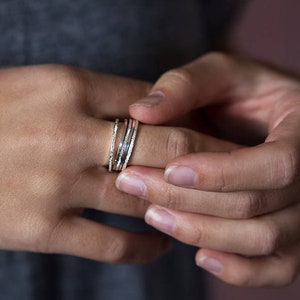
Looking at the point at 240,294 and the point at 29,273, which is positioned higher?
the point at 29,273

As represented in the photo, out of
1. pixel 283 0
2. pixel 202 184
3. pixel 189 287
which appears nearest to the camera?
pixel 202 184

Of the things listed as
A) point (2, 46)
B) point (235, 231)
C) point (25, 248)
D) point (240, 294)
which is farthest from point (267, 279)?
point (240, 294)

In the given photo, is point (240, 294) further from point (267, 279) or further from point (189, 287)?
point (267, 279)

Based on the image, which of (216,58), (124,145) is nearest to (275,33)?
(216,58)

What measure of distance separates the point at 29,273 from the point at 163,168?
0.29 metres

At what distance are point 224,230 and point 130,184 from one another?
0.14 m

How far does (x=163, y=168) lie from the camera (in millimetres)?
634

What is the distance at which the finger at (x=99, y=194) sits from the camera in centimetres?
62

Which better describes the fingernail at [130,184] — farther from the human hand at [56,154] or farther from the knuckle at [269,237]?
the knuckle at [269,237]

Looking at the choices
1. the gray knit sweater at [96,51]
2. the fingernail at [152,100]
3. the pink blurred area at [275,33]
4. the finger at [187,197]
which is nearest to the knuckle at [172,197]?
the finger at [187,197]

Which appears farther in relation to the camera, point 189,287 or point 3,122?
point 189,287

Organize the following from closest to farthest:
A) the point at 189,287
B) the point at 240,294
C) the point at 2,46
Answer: the point at 2,46 < the point at 189,287 < the point at 240,294

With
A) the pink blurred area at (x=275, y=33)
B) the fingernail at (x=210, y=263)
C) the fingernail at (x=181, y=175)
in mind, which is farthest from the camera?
the pink blurred area at (x=275, y=33)

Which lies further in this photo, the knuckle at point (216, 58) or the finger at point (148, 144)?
the knuckle at point (216, 58)
